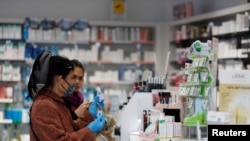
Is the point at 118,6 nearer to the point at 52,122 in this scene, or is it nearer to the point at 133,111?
the point at 133,111

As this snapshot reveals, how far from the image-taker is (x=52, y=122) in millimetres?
3957

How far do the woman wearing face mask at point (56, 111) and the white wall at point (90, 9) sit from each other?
6215 millimetres

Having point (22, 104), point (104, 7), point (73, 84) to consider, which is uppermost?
point (104, 7)

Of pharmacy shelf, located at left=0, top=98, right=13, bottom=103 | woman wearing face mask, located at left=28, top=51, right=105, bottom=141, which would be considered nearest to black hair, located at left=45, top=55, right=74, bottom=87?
woman wearing face mask, located at left=28, top=51, right=105, bottom=141

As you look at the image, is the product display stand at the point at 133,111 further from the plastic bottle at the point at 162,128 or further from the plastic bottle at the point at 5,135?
the plastic bottle at the point at 5,135

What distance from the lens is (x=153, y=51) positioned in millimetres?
→ 10594

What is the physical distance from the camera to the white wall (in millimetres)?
10484

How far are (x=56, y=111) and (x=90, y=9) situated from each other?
699 centimetres

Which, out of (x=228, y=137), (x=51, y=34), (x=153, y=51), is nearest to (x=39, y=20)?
(x=51, y=34)

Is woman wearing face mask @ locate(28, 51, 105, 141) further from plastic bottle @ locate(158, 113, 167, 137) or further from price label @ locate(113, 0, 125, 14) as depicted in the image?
price label @ locate(113, 0, 125, 14)

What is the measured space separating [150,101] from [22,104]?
5.56 m

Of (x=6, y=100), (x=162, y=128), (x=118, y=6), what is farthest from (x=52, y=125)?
(x=118, y=6)

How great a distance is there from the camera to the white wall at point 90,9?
10.5 m

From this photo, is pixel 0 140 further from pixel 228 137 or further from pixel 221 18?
pixel 228 137
